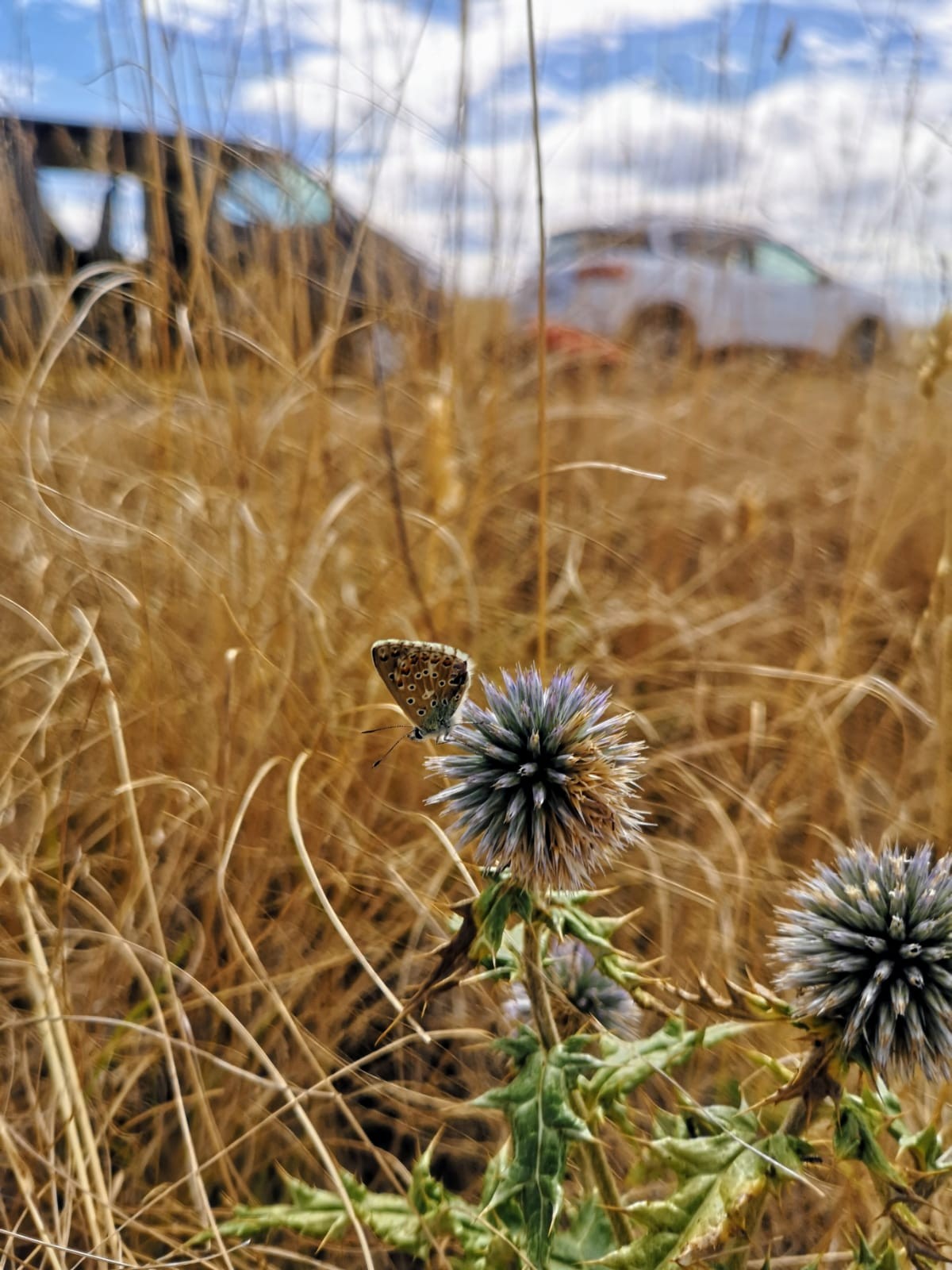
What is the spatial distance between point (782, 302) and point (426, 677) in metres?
5.61

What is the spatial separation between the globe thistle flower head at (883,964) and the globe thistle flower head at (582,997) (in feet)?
0.92

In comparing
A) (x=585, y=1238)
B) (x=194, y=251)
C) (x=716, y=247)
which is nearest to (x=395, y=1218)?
(x=585, y=1238)

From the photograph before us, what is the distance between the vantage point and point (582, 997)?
4.01 ft

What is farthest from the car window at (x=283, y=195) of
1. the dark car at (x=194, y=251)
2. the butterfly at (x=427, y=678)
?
the butterfly at (x=427, y=678)

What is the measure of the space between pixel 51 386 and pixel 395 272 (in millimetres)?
895

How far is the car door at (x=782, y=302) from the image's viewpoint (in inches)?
155

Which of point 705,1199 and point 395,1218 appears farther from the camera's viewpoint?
point 395,1218

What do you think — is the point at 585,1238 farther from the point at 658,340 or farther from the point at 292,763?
the point at 658,340

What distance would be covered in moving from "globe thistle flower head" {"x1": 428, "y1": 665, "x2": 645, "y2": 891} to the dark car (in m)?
0.98

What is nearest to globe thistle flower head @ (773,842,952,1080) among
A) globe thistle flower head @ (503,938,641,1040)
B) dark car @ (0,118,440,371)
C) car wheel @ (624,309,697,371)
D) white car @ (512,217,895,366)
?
globe thistle flower head @ (503,938,641,1040)

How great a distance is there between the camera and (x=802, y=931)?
103 cm

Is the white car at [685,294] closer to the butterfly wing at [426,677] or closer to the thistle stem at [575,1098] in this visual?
the butterfly wing at [426,677]

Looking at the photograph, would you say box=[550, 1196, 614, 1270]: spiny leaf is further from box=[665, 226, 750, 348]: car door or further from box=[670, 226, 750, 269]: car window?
box=[670, 226, 750, 269]: car window

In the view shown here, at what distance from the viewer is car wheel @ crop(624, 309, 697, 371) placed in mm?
3465
